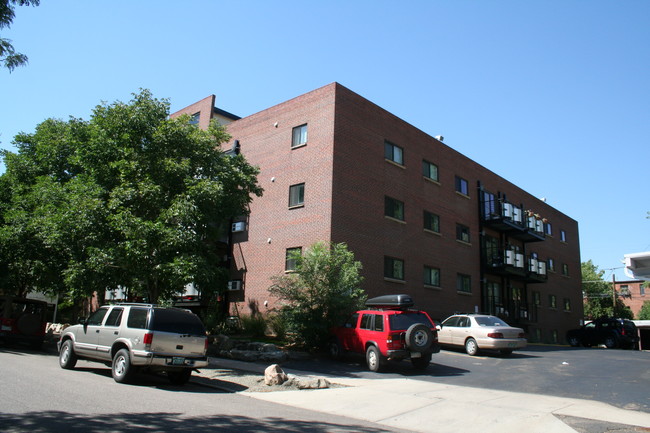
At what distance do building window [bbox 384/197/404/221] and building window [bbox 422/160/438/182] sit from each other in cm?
334

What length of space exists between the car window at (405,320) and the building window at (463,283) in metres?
14.5

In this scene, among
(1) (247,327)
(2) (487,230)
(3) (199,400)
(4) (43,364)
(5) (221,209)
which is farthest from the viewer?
(2) (487,230)

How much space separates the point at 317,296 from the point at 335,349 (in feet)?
6.44

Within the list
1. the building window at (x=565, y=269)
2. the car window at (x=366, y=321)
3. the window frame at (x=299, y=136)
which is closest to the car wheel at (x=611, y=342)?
the building window at (x=565, y=269)

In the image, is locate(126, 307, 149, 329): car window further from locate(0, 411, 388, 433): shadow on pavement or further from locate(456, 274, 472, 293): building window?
locate(456, 274, 472, 293): building window

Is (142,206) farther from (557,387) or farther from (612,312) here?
(612,312)

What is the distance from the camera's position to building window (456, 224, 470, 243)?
30.5m

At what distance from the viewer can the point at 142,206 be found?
16266mm

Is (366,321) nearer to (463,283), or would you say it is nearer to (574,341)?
(463,283)

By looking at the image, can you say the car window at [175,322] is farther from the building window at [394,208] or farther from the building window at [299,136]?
the building window at [394,208]

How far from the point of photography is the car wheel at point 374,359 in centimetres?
1478

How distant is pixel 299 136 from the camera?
25.0 m

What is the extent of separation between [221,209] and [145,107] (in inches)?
177

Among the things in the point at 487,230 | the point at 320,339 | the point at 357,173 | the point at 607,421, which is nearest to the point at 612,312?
the point at 487,230
